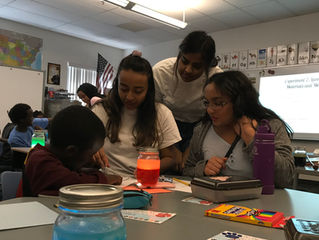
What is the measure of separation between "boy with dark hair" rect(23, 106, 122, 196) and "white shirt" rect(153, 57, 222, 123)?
926mm

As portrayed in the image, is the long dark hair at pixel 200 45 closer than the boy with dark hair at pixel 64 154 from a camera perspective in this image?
No

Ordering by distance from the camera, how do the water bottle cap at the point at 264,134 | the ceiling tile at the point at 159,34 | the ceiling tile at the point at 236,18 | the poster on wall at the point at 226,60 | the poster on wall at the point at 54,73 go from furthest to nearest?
the poster on wall at the point at 54,73 → the ceiling tile at the point at 159,34 → the poster on wall at the point at 226,60 → the ceiling tile at the point at 236,18 → the water bottle cap at the point at 264,134

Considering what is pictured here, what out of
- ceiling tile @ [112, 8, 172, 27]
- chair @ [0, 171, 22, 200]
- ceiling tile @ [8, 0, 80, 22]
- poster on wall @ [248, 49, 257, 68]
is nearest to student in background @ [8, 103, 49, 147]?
ceiling tile @ [8, 0, 80, 22]

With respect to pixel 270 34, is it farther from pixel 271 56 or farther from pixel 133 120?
pixel 133 120

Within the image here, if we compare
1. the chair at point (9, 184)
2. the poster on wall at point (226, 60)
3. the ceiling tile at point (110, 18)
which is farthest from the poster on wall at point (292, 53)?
the chair at point (9, 184)

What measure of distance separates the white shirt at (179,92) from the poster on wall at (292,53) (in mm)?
3729

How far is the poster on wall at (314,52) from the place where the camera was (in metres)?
4.84

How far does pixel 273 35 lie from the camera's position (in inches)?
211

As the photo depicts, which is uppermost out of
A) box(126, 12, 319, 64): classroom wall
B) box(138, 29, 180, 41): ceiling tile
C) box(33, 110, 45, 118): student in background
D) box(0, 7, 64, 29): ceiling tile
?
box(0, 7, 64, 29): ceiling tile

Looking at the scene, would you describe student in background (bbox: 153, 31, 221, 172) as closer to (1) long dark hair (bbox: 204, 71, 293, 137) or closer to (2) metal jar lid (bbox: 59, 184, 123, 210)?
(1) long dark hair (bbox: 204, 71, 293, 137)

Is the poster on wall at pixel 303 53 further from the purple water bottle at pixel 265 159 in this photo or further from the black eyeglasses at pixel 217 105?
the purple water bottle at pixel 265 159

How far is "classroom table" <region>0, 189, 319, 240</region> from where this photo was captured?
2.10 ft

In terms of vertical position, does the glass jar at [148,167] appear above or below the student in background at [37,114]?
below

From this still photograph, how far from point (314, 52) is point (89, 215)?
17.2ft
